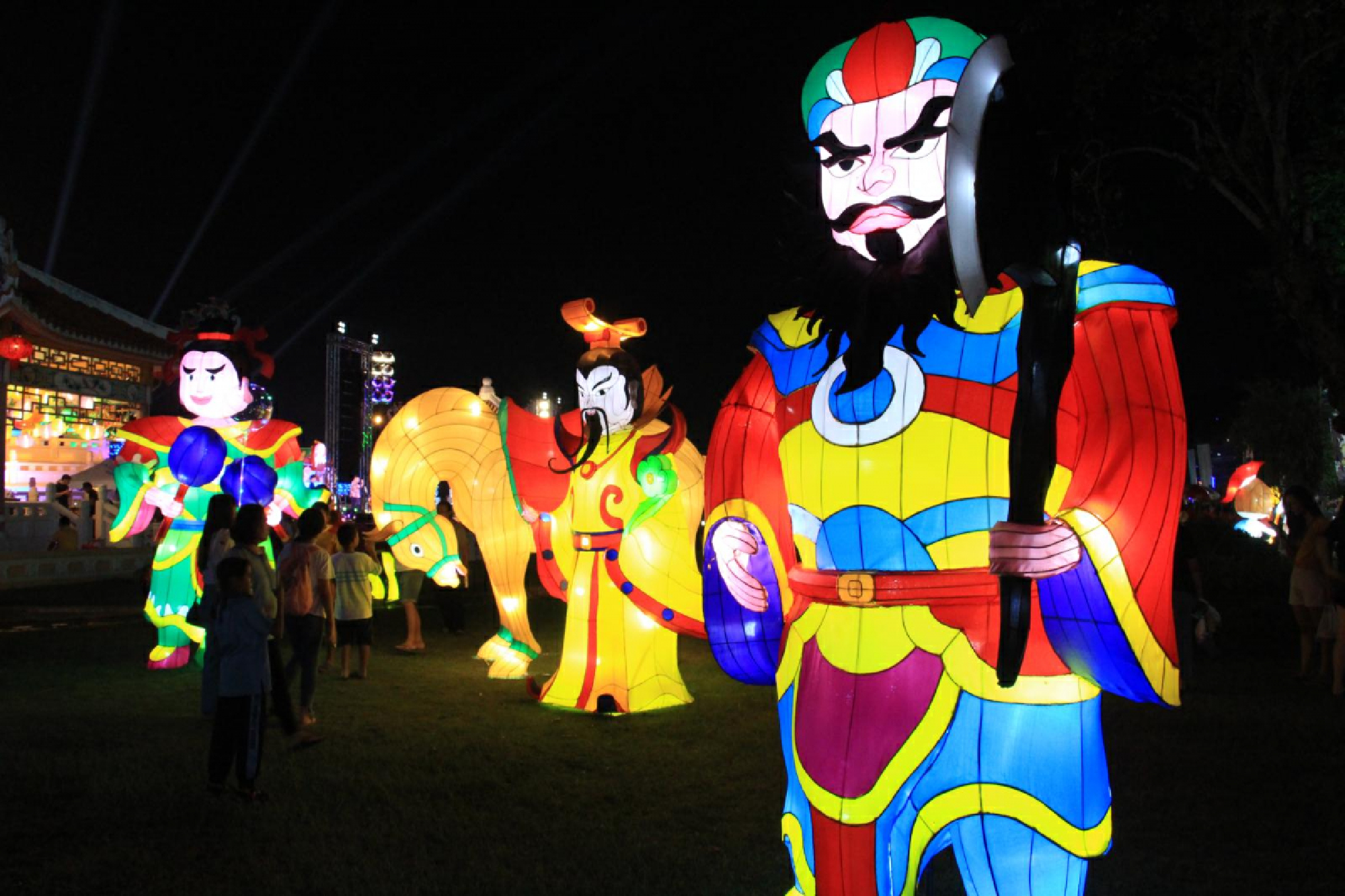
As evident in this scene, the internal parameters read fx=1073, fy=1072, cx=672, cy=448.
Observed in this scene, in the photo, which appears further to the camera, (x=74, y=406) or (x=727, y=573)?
(x=74, y=406)

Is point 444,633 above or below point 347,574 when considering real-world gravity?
below

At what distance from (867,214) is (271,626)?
382 cm

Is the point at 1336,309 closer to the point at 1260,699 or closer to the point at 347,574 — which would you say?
the point at 1260,699

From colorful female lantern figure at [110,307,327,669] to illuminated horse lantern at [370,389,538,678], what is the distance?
3.19ft

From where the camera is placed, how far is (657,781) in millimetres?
5441

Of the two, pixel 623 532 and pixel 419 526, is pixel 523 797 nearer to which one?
pixel 623 532

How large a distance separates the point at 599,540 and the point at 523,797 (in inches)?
84.7

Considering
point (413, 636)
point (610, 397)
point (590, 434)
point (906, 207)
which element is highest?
point (906, 207)

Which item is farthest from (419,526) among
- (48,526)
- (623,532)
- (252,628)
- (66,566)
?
(48,526)

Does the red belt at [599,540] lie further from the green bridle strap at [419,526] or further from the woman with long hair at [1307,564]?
the woman with long hair at [1307,564]

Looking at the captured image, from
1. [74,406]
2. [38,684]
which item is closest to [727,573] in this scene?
[38,684]

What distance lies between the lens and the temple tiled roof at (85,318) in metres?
23.5

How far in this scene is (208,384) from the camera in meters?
8.84

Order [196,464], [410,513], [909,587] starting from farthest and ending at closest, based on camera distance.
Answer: [410,513], [196,464], [909,587]
